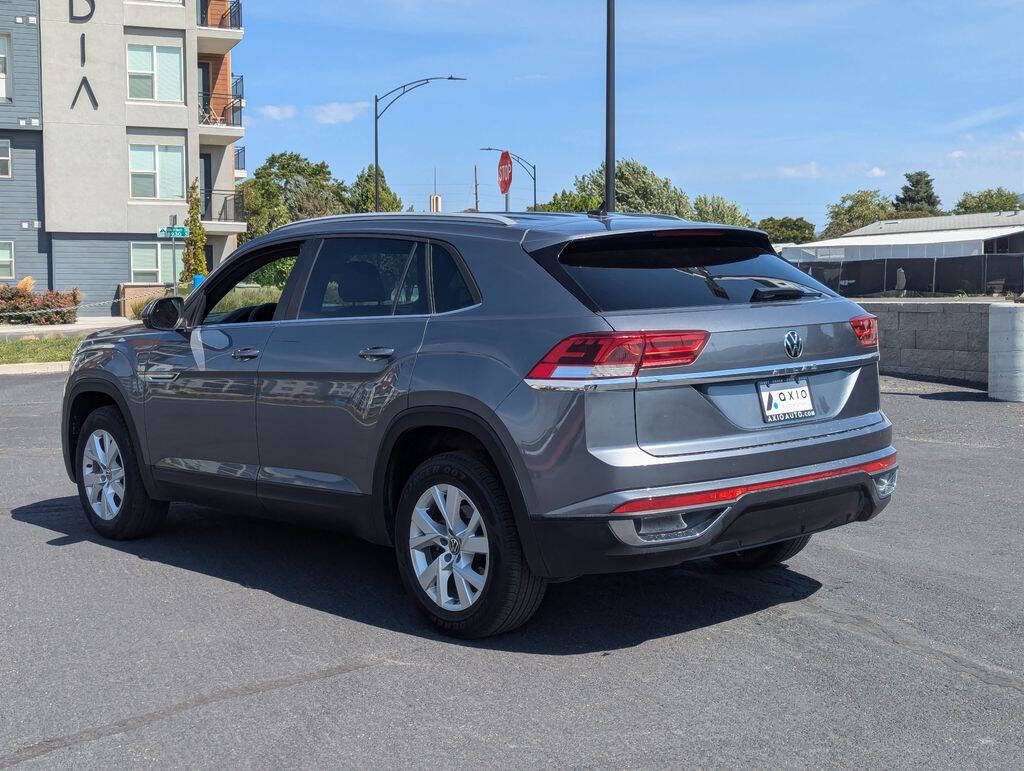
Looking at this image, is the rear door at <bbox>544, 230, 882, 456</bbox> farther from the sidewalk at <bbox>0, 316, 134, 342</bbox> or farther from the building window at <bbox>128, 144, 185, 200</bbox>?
the building window at <bbox>128, 144, 185, 200</bbox>

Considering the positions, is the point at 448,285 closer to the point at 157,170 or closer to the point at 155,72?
the point at 157,170

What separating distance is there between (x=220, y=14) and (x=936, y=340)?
37.6 meters

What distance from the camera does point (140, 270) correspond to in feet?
147

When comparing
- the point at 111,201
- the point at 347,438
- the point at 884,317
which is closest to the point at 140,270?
the point at 111,201

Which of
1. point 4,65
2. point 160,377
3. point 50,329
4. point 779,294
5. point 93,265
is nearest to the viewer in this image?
point 779,294

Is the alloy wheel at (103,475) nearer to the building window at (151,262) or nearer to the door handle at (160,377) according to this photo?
the door handle at (160,377)

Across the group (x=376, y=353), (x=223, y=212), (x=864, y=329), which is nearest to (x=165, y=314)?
(x=376, y=353)

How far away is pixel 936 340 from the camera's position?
16297 millimetres

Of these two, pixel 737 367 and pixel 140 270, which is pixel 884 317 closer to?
pixel 737 367

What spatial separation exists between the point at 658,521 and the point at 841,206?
141m

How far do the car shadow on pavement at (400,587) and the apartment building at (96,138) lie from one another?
37.2 metres

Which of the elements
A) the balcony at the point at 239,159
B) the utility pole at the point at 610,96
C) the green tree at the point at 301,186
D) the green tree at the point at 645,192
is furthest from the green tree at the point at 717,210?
the utility pole at the point at 610,96

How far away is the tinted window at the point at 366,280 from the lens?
5.61m

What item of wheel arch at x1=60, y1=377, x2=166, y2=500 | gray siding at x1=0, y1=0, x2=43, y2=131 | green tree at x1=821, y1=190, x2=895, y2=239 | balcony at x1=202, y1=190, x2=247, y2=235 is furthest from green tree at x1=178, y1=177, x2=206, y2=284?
green tree at x1=821, y1=190, x2=895, y2=239
